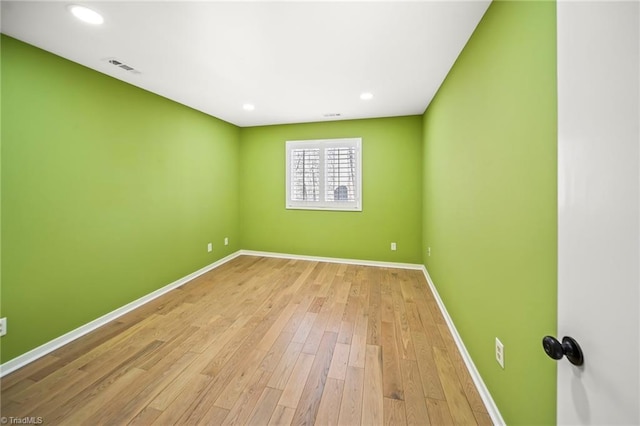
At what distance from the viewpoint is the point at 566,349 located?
636mm

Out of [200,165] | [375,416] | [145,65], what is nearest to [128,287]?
[200,165]

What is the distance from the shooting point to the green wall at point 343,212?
3.88 meters

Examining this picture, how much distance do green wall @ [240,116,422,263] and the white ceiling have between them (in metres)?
1.11

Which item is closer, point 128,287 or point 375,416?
point 375,416

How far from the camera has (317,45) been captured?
1.86 metres

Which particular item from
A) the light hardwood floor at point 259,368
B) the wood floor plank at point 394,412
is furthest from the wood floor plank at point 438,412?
the wood floor plank at point 394,412

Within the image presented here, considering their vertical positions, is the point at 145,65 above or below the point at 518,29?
above

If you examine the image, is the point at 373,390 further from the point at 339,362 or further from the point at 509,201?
the point at 509,201

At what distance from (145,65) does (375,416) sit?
3210 mm

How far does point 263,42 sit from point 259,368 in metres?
2.39

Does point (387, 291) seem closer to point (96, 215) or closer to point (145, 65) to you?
point (96, 215)

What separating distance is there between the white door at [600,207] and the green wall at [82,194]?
10.0 ft

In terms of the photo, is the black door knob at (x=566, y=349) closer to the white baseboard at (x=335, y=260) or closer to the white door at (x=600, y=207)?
the white door at (x=600, y=207)

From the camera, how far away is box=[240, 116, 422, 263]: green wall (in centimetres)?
388
